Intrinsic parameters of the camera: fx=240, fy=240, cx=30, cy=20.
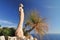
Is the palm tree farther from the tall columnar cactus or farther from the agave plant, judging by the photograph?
the tall columnar cactus

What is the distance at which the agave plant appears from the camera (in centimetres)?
574

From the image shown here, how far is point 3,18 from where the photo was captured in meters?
6.17

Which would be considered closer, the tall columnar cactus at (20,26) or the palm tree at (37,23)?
the tall columnar cactus at (20,26)

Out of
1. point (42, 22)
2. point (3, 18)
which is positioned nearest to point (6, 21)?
point (3, 18)

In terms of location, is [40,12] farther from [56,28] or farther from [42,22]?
[56,28]

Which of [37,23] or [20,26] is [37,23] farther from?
[20,26]

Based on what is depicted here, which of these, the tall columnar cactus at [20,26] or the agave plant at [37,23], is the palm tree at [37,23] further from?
the tall columnar cactus at [20,26]

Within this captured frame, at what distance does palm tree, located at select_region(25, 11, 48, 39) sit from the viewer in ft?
18.8

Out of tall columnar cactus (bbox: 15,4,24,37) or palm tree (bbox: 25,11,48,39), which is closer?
tall columnar cactus (bbox: 15,4,24,37)

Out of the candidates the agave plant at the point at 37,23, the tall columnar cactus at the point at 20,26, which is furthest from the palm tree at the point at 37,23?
the tall columnar cactus at the point at 20,26

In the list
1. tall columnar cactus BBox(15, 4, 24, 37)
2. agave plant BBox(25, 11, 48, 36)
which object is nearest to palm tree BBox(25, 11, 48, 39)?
agave plant BBox(25, 11, 48, 36)

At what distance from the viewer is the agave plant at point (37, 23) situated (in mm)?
5742

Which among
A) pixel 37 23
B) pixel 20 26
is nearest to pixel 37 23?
pixel 37 23

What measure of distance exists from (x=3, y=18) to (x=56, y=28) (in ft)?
Result: 4.57
